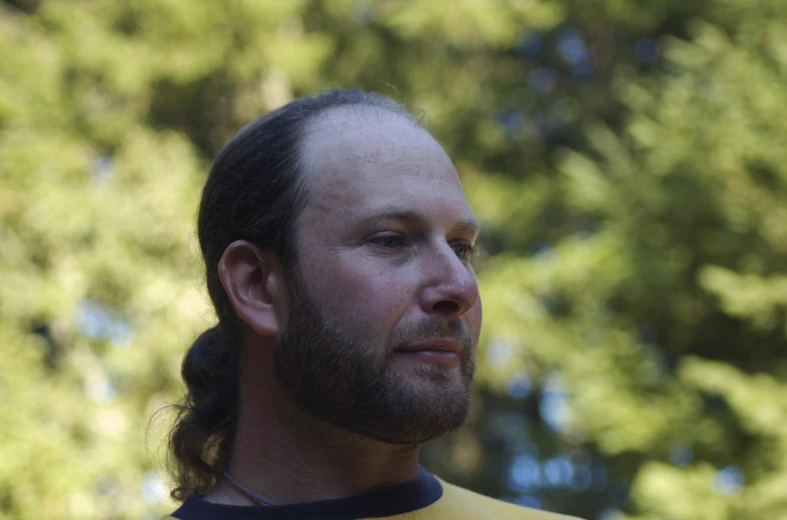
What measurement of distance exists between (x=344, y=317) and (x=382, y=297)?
8cm

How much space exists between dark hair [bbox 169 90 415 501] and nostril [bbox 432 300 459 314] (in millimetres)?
289

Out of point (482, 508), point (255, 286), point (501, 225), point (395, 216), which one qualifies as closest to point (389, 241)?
point (395, 216)

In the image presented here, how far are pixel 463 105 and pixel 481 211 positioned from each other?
1122mm

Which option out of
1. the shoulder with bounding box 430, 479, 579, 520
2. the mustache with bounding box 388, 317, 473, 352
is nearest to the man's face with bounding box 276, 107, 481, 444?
the mustache with bounding box 388, 317, 473, 352

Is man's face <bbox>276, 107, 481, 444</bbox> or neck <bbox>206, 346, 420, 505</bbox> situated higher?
man's face <bbox>276, 107, 481, 444</bbox>

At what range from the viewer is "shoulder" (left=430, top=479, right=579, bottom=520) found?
5.49 ft

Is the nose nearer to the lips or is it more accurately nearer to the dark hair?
the lips

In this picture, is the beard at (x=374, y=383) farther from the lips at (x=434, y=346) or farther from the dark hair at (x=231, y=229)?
the dark hair at (x=231, y=229)

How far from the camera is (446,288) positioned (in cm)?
150

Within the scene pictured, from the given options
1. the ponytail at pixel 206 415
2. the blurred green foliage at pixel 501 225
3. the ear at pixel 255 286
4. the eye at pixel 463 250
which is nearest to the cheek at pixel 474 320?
the eye at pixel 463 250

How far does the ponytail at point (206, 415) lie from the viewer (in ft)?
6.11

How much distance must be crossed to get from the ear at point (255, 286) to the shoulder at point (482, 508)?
0.47 meters

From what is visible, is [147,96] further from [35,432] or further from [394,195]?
[394,195]

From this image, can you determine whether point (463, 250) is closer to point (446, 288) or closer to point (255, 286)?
point (446, 288)
